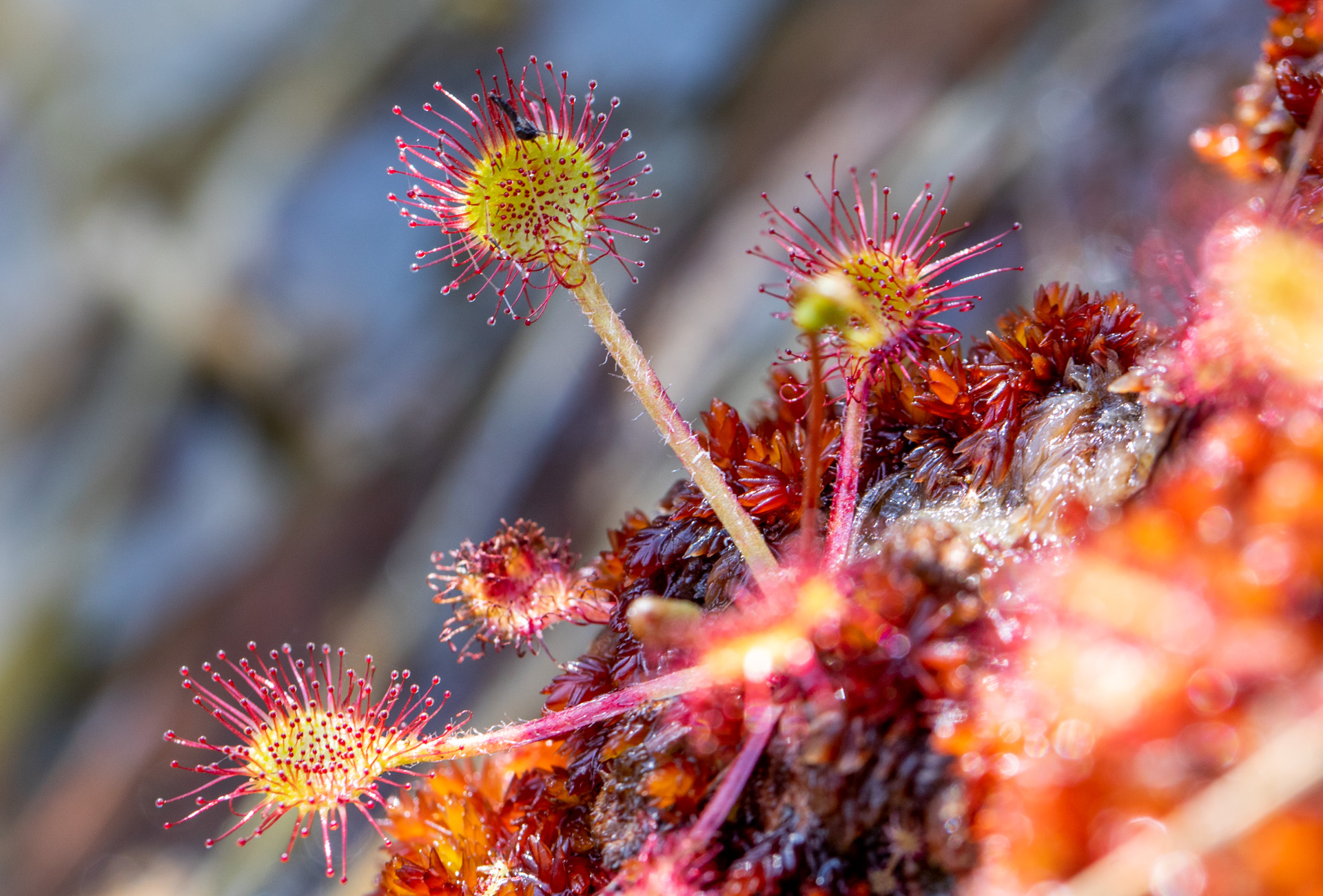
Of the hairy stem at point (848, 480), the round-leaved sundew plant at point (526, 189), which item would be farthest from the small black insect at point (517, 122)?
the hairy stem at point (848, 480)

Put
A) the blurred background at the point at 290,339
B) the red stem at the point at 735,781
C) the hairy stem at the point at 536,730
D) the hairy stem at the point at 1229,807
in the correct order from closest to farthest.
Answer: the hairy stem at the point at 1229,807, the red stem at the point at 735,781, the hairy stem at the point at 536,730, the blurred background at the point at 290,339

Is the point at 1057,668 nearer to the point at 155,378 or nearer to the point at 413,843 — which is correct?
the point at 413,843

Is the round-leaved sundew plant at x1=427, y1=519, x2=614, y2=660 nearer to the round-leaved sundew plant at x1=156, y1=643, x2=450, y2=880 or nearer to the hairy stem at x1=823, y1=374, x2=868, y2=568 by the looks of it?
the round-leaved sundew plant at x1=156, y1=643, x2=450, y2=880

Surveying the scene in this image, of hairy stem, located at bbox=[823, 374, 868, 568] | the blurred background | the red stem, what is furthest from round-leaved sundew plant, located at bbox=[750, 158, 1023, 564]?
the blurred background

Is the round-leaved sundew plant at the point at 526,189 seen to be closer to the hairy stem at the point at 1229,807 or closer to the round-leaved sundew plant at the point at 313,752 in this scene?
the round-leaved sundew plant at the point at 313,752

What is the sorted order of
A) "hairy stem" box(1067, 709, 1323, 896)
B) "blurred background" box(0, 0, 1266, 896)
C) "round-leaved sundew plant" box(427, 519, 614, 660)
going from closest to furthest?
"hairy stem" box(1067, 709, 1323, 896)
"round-leaved sundew plant" box(427, 519, 614, 660)
"blurred background" box(0, 0, 1266, 896)

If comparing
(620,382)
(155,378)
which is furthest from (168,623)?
(620,382)
